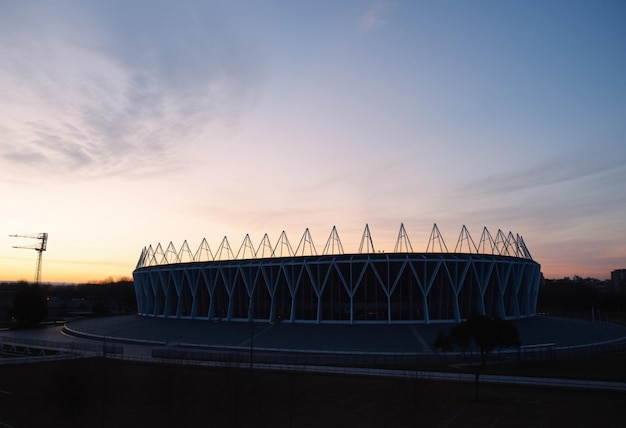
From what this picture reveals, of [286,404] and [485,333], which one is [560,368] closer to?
[485,333]

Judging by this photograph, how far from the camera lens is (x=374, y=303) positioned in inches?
3150

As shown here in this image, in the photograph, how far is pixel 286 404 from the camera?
1369 inches

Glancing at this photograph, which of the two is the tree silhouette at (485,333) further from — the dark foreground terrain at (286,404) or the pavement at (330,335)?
the pavement at (330,335)

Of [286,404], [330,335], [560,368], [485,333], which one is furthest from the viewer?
[330,335]

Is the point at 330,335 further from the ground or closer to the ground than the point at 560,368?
further from the ground

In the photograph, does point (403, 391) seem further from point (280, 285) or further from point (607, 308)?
point (607, 308)

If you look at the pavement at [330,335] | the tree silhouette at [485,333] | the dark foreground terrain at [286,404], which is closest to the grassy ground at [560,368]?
the tree silhouette at [485,333]

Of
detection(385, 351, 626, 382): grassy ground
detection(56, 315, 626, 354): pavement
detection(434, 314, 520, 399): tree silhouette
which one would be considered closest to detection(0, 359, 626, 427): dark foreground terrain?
detection(434, 314, 520, 399): tree silhouette

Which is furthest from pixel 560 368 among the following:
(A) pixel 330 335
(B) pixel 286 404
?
(A) pixel 330 335

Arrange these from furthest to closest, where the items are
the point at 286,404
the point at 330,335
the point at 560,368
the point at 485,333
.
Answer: the point at 330,335 → the point at 560,368 → the point at 485,333 → the point at 286,404

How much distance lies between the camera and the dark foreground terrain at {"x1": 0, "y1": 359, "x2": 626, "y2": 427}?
30531 mm

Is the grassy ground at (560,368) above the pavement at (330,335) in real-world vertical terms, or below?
below

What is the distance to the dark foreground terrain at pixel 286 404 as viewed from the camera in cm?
3053

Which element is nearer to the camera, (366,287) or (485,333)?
(485,333)
